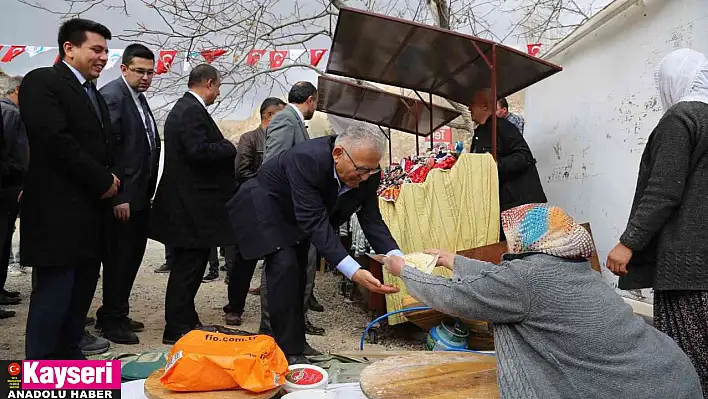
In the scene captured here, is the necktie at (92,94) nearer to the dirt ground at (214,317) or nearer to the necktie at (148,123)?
the necktie at (148,123)

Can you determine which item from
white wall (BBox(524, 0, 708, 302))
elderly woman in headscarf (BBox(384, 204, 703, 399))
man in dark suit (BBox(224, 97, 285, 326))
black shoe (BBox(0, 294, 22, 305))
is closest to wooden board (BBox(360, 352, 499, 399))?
elderly woman in headscarf (BBox(384, 204, 703, 399))

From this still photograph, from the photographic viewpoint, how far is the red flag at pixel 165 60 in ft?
28.7

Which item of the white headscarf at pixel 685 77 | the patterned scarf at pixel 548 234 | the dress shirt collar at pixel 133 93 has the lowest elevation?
the patterned scarf at pixel 548 234

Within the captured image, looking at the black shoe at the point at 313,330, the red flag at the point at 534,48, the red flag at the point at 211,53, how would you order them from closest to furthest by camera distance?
the black shoe at the point at 313,330 → the red flag at the point at 211,53 → the red flag at the point at 534,48

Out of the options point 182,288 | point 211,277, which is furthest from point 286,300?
point 211,277

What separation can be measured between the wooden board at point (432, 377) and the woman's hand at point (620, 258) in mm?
730

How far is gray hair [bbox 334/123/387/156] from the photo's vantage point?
8.38 feet

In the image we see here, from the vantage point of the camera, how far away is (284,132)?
4.23m

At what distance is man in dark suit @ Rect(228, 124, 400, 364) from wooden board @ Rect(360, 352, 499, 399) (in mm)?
394

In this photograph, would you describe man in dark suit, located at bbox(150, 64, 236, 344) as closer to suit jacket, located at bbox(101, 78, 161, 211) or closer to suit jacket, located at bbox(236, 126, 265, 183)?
suit jacket, located at bbox(101, 78, 161, 211)

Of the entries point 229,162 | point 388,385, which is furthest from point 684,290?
point 229,162

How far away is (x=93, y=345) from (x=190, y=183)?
1183mm

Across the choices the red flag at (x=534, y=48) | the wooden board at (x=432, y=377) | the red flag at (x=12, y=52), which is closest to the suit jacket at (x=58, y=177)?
the wooden board at (x=432, y=377)

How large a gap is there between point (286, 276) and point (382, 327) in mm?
1519
